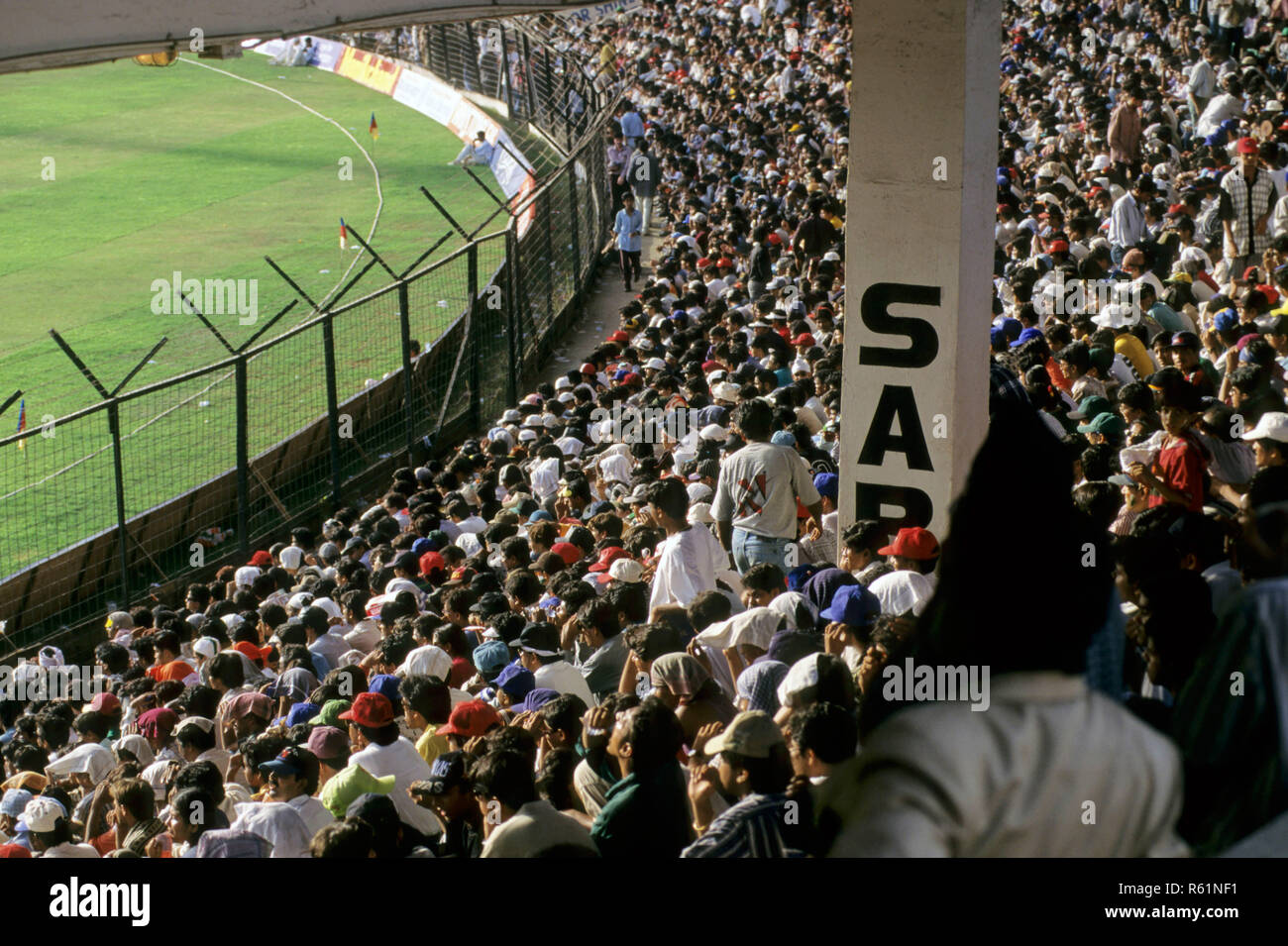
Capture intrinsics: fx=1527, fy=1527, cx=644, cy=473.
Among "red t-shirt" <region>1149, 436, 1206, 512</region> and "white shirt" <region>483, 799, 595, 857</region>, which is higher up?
"red t-shirt" <region>1149, 436, 1206, 512</region>

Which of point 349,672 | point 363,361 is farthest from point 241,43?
point 363,361

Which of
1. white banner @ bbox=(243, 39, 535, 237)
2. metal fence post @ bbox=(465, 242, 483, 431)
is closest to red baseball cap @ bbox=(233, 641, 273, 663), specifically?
metal fence post @ bbox=(465, 242, 483, 431)

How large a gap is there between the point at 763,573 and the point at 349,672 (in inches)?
78.5

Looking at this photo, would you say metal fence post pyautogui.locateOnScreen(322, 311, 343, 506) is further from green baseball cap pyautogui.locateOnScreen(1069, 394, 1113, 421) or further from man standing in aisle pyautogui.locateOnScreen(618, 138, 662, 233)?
man standing in aisle pyautogui.locateOnScreen(618, 138, 662, 233)

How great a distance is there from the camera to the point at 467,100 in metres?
32.6

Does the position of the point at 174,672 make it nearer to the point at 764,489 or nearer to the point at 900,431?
the point at 764,489

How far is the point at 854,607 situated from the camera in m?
5.73

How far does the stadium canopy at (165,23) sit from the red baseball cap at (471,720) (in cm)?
298

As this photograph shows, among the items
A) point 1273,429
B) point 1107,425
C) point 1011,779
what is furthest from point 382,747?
point 1011,779

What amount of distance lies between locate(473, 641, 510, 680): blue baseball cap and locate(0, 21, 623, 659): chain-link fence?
546cm

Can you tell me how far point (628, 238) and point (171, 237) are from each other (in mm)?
8362

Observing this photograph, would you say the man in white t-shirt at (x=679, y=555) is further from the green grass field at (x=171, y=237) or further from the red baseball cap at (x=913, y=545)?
the green grass field at (x=171, y=237)

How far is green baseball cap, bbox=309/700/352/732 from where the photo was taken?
6438 millimetres
